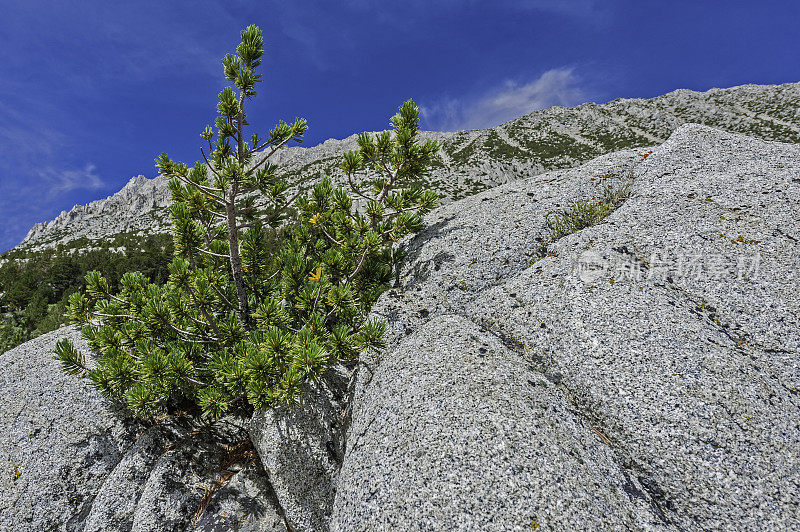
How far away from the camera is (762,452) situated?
162 inches

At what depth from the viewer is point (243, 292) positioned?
631cm

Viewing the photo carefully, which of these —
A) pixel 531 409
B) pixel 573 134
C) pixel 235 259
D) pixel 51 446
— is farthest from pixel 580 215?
pixel 573 134

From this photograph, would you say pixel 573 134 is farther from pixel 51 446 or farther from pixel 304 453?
pixel 51 446

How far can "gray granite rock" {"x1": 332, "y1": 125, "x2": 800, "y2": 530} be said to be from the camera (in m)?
3.80

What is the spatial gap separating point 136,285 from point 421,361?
207 inches

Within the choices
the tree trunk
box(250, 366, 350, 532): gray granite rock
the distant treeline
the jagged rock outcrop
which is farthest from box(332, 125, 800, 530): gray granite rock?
the distant treeline

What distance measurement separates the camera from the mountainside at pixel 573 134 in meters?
70.3

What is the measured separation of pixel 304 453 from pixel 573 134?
382ft

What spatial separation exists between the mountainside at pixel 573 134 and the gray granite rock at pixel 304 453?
2124 inches

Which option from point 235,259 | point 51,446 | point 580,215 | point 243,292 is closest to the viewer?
point 51,446

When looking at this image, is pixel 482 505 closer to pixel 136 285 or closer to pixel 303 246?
pixel 303 246

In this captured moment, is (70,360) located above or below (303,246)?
below

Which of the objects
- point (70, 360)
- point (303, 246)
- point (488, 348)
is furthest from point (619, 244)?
point (70, 360)

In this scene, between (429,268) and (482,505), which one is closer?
(482,505)
